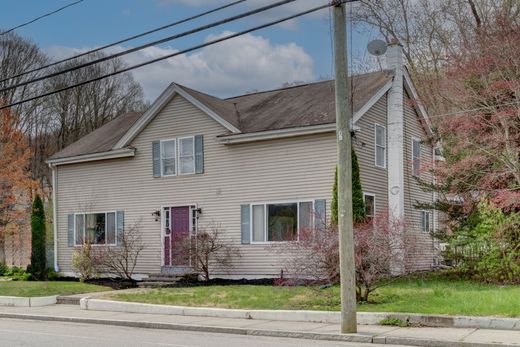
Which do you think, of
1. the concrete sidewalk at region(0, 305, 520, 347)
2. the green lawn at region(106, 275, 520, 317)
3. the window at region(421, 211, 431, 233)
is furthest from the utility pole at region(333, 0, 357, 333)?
the window at region(421, 211, 431, 233)

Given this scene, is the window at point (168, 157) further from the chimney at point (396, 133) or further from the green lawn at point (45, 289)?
the chimney at point (396, 133)

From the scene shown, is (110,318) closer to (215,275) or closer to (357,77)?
(215,275)

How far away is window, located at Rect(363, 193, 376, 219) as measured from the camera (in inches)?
876

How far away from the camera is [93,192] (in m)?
26.8

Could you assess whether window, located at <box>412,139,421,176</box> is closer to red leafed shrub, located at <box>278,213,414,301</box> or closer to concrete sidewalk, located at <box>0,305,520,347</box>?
red leafed shrub, located at <box>278,213,414,301</box>

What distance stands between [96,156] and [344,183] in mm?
15917

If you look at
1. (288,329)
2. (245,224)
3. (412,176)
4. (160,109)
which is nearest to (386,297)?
(288,329)

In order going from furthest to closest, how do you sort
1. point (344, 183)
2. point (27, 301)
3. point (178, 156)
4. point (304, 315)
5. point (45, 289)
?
point (178, 156) → point (45, 289) → point (27, 301) → point (304, 315) → point (344, 183)

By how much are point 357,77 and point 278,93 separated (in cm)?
317

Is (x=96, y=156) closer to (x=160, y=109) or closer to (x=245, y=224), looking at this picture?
(x=160, y=109)

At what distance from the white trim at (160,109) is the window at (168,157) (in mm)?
1126

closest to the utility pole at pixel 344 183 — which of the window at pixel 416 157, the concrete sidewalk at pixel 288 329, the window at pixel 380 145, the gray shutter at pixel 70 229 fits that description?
the concrete sidewalk at pixel 288 329

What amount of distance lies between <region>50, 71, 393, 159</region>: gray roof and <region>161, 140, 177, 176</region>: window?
85.0 inches

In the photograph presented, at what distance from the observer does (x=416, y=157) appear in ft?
84.3
